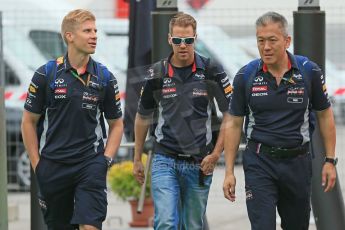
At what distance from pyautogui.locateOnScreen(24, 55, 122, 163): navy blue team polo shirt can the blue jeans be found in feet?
1.86

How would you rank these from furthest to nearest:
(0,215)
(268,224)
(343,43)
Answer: (343,43)
(0,215)
(268,224)

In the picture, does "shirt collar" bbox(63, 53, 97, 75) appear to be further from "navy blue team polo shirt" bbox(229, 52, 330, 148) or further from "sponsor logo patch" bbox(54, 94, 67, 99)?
"navy blue team polo shirt" bbox(229, 52, 330, 148)

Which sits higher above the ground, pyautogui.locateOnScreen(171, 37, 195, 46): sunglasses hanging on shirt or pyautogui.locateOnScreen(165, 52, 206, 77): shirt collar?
pyautogui.locateOnScreen(171, 37, 195, 46): sunglasses hanging on shirt

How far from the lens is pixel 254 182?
8453mm

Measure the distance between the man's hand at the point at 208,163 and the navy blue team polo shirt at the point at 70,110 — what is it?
774mm

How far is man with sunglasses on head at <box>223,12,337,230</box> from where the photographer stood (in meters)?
8.41

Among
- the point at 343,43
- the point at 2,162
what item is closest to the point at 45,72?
the point at 2,162

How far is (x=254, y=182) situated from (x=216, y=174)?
651 centimetres

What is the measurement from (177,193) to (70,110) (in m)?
1.05

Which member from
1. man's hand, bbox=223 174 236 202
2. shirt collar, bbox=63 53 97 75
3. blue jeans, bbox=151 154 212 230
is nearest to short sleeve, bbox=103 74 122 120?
shirt collar, bbox=63 53 97 75

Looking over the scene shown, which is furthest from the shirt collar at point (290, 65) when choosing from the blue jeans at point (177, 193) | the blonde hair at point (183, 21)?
the blue jeans at point (177, 193)

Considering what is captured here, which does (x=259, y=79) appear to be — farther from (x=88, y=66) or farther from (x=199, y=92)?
(x=88, y=66)

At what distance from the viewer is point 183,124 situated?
29.8ft

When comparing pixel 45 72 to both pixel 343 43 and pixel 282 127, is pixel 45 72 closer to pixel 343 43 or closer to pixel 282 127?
pixel 282 127
